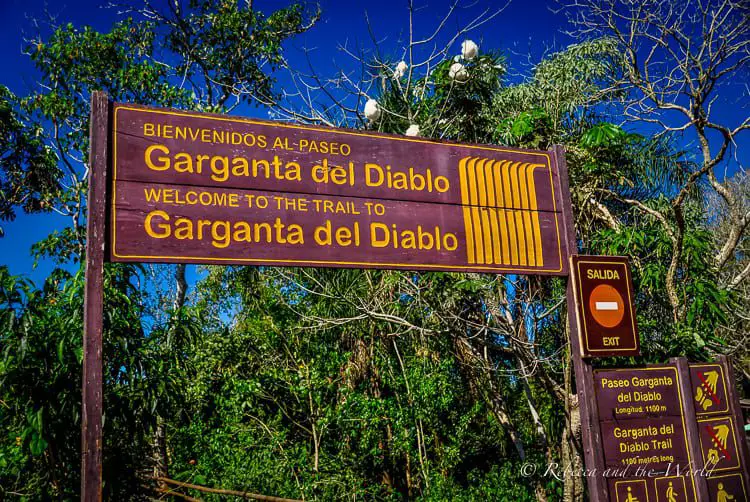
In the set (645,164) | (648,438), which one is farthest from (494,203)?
(645,164)

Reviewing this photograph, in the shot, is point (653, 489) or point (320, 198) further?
point (653, 489)

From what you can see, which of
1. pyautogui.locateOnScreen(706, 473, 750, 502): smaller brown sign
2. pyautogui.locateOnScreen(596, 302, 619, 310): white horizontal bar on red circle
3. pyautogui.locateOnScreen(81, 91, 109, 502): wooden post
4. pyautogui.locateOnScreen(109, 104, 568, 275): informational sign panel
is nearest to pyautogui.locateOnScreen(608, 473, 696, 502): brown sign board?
pyautogui.locateOnScreen(706, 473, 750, 502): smaller brown sign

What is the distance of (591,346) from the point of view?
4.77 meters

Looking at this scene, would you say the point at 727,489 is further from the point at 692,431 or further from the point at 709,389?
the point at 709,389

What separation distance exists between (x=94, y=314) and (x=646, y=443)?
12.7 feet

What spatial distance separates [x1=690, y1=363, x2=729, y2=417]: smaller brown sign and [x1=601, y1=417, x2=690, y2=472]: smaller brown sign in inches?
11.8

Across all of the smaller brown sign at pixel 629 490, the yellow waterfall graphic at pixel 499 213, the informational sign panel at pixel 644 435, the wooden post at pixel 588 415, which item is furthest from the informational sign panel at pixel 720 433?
the yellow waterfall graphic at pixel 499 213

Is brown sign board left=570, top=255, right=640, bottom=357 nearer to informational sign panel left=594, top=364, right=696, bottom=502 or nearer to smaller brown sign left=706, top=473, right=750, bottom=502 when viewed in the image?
informational sign panel left=594, top=364, right=696, bottom=502

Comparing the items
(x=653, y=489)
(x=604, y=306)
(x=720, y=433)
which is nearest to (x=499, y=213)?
(x=604, y=306)

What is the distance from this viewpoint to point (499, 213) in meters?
4.93

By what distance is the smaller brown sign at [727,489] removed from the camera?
468 centimetres

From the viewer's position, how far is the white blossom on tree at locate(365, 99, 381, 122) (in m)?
8.80

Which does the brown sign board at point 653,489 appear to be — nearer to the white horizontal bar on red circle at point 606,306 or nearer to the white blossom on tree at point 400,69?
the white horizontal bar on red circle at point 606,306

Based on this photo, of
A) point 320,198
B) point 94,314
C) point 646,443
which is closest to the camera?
point 94,314
